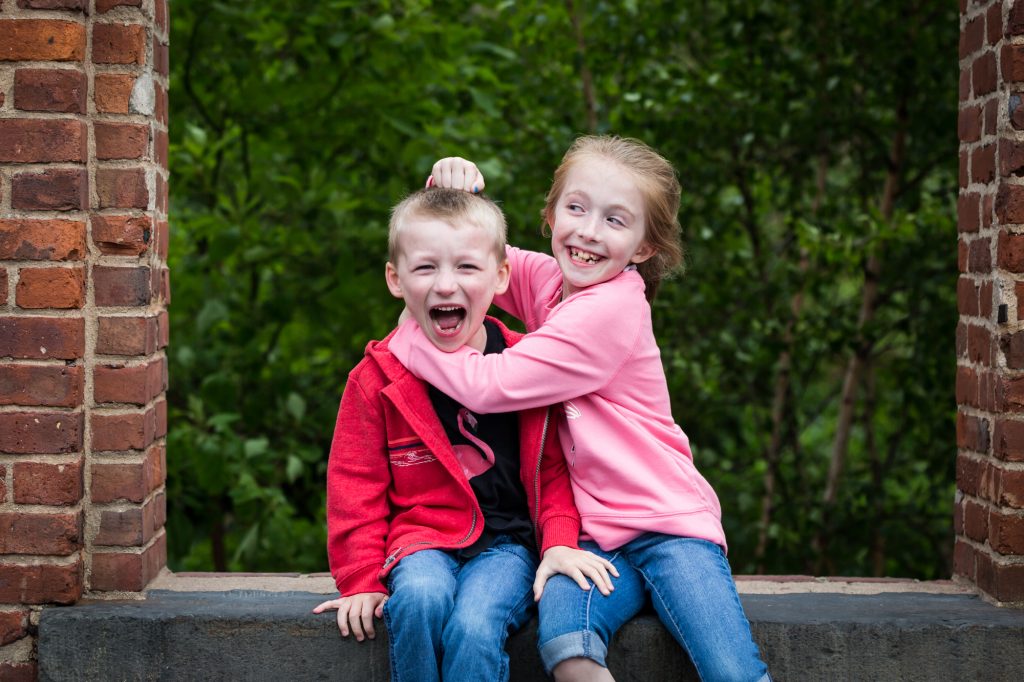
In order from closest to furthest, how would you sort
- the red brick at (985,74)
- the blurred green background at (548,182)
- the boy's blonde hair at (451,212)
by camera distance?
the boy's blonde hair at (451,212) → the red brick at (985,74) → the blurred green background at (548,182)

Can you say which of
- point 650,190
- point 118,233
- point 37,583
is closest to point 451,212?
point 650,190

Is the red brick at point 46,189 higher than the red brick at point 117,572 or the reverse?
higher

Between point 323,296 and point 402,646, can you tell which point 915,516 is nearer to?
point 323,296

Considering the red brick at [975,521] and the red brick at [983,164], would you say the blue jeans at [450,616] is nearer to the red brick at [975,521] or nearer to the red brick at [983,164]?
the red brick at [975,521]

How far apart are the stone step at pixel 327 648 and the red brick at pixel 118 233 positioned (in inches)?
32.9

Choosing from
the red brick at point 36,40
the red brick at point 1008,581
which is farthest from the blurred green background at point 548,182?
the red brick at point 1008,581

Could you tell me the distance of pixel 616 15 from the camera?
4090 mm

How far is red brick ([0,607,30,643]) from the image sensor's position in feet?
7.82

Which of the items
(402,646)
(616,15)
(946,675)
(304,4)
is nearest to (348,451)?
(402,646)

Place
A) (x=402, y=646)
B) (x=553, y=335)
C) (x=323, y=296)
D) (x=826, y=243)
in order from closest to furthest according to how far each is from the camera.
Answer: (x=402, y=646) → (x=553, y=335) → (x=826, y=243) → (x=323, y=296)

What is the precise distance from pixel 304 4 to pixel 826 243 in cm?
205

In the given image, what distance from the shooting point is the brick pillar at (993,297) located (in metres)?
2.44

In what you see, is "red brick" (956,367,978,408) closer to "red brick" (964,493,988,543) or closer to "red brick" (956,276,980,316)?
"red brick" (956,276,980,316)

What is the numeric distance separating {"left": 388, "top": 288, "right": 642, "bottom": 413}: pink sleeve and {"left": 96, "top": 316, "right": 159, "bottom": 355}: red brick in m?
0.61
